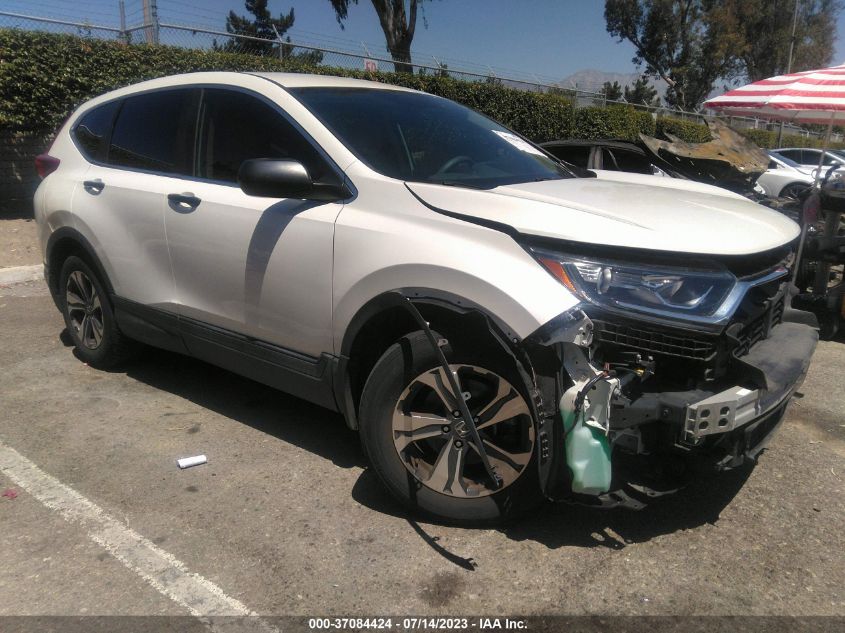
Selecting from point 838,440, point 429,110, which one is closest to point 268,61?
point 429,110

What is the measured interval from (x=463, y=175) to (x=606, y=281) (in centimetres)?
115

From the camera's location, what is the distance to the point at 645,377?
256 cm

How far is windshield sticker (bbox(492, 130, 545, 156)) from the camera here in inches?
165

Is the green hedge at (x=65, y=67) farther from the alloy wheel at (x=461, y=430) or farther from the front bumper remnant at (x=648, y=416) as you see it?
the front bumper remnant at (x=648, y=416)

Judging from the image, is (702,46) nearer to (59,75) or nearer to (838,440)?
(59,75)

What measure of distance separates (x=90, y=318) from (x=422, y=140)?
8.71 feet

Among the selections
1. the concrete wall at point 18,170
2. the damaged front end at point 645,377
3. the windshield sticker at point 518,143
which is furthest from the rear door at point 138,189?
the concrete wall at point 18,170

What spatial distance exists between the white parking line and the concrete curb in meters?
4.44

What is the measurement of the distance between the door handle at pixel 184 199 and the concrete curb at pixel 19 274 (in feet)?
14.9

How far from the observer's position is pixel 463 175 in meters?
3.49

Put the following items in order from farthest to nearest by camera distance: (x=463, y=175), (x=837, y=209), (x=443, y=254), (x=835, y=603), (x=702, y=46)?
(x=702, y=46)
(x=837, y=209)
(x=463, y=175)
(x=443, y=254)
(x=835, y=603)

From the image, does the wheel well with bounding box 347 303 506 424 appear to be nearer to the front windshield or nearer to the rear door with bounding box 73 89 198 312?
the front windshield

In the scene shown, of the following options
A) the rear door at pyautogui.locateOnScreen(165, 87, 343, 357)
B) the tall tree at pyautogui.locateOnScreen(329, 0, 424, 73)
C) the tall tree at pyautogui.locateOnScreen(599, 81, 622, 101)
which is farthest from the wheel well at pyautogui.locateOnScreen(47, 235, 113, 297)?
the tall tree at pyautogui.locateOnScreen(599, 81, 622, 101)

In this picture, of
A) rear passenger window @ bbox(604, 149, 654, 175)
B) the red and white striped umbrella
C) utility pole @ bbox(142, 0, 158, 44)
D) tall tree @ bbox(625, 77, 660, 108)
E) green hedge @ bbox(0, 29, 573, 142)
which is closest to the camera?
the red and white striped umbrella
